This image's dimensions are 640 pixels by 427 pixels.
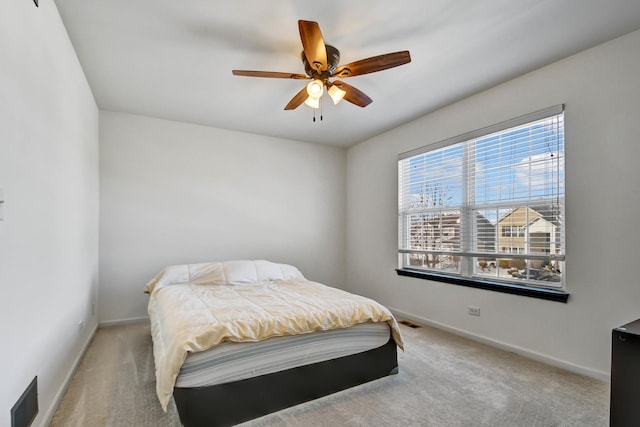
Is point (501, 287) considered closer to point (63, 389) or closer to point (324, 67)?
point (324, 67)

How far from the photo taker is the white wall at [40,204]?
4.31 feet

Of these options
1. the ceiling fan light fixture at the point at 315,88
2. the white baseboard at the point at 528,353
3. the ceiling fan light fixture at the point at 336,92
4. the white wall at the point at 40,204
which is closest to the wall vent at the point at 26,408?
the white wall at the point at 40,204

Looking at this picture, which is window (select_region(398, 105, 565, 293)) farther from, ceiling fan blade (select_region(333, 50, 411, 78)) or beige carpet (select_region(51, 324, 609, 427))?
ceiling fan blade (select_region(333, 50, 411, 78))

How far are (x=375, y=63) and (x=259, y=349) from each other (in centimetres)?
199

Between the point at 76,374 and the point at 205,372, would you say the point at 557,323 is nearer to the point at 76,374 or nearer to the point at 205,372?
the point at 205,372

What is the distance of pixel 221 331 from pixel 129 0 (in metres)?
2.07

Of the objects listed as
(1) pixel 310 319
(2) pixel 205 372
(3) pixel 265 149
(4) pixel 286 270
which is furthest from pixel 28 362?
(3) pixel 265 149

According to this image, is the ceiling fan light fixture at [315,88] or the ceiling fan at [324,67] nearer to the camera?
the ceiling fan at [324,67]

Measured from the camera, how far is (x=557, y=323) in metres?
2.47

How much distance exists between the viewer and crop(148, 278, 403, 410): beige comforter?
5.51ft

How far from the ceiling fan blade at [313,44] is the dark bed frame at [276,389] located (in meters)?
2.02

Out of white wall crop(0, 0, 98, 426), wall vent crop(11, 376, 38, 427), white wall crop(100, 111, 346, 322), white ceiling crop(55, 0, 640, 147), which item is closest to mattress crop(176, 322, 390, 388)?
wall vent crop(11, 376, 38, 427)

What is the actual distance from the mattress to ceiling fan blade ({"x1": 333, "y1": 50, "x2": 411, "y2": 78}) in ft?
6.03

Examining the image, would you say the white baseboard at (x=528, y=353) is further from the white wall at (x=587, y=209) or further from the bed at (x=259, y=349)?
the bed at (x=259, y=349)
